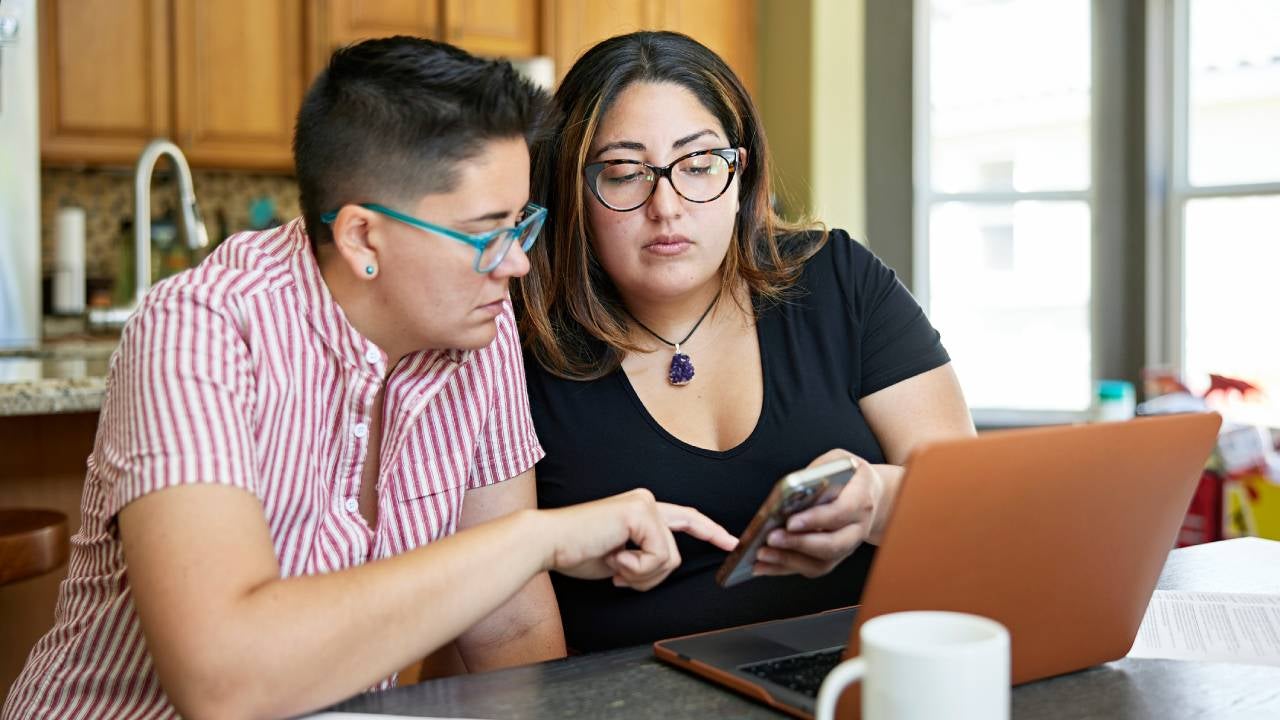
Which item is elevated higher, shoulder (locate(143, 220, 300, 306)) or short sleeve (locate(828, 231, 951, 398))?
shoulder (locate(143, 220, 300, 306))

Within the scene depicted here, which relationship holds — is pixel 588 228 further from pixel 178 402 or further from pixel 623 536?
pixel 178 402

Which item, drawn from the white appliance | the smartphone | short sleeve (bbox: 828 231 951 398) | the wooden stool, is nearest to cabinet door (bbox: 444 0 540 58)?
the white appliance

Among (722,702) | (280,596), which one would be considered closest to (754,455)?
(722,702)

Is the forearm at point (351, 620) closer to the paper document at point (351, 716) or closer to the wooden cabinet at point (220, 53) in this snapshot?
the paper document at point (351, 716)

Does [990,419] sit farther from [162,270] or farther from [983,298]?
[162,270]

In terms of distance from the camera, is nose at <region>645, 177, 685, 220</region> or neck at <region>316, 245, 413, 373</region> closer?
neck at <region>316, 245, 413, 373</region>

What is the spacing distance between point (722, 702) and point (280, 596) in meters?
0.36

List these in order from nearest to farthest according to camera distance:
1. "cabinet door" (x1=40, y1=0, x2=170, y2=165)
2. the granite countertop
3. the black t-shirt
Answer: the black t-shirt
the granite countertop
"cabinet door" (x1=40, y1=0, x2=170, y2=165)

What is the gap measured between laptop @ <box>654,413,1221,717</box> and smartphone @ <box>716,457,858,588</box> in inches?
3.2

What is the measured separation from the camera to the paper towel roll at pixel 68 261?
3855 millimetres

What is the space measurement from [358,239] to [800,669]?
0.57 meters

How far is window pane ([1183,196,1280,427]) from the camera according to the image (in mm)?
3629

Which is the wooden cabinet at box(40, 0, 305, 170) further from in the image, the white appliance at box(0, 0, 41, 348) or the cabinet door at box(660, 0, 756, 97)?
the cabinet door at box(660, 0, 756, 97)

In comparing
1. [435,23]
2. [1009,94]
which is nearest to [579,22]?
[435,23]
